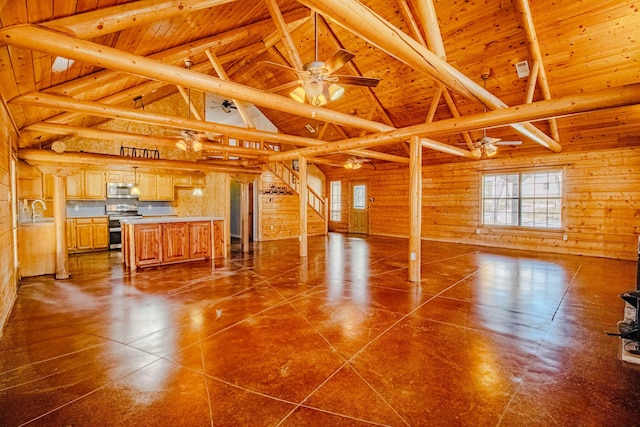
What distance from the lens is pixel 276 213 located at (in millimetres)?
11562

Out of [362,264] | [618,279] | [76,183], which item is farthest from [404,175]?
[76,183]

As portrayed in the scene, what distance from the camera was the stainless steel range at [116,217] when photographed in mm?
8570

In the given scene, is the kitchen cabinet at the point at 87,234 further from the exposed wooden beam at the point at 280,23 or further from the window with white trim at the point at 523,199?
the window with white trim at the point at 523,199

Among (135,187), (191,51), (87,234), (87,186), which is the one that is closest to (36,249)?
(87,234)

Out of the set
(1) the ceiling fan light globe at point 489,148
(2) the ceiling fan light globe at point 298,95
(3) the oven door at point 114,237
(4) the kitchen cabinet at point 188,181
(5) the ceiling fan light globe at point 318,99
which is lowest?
(3) the oven door at point 114,237

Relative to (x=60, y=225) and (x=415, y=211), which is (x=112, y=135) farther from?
(x=415, y=211)

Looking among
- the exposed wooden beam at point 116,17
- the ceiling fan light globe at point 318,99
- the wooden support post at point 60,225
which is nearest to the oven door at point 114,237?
the wooden support post at point 60,225

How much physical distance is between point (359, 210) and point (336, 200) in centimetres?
140

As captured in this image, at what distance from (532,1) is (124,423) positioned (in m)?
7.09

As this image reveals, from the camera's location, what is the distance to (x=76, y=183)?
793 cm

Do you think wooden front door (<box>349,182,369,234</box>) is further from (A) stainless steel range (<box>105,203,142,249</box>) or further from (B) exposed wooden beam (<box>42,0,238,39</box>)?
(B) exposed wooden beam (<box>42,0,238,39</box>)

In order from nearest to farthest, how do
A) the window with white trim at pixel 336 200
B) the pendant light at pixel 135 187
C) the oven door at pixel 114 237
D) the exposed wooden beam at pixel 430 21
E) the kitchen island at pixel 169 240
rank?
the exposed wooden beam at pixel 430 21 < the kitchen island at pixel 169 240 < the oven door at pixel 114 237 < the pendant light at pixel 135 187 < the window with white trim at pixel 336 200

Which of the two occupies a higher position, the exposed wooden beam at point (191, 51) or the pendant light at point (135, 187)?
the exposed wooden beam at point (191, 51)

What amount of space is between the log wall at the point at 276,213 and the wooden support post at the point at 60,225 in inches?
238
